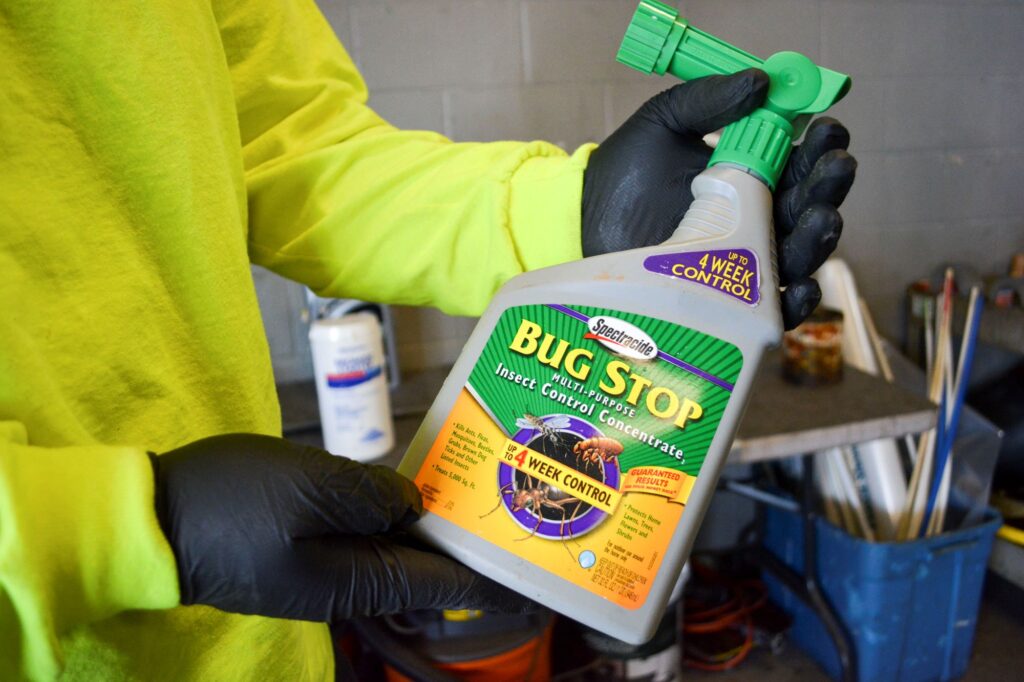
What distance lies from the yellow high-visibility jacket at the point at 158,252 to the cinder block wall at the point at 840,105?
2.48ft

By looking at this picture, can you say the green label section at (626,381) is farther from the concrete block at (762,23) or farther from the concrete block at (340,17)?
the concrete block at (762,23)

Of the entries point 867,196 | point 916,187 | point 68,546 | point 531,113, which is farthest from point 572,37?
point 68,546

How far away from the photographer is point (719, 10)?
1.33 m

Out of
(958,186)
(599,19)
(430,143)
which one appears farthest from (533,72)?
(958,186)

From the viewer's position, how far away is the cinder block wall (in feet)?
4.11

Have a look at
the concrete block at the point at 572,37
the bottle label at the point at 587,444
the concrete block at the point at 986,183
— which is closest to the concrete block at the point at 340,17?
the concrete block at the point at 572,37

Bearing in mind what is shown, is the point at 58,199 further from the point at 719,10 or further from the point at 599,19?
the point at 719,10

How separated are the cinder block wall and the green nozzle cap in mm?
836

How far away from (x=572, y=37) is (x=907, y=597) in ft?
3.67

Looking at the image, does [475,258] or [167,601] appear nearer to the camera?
[167,601]

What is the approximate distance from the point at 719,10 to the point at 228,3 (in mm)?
1091

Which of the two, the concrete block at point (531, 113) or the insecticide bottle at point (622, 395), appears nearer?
the insecticide bottle at point (622, 395)

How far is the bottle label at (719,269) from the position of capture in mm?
458

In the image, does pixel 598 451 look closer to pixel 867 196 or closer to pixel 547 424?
pixel 547 424
